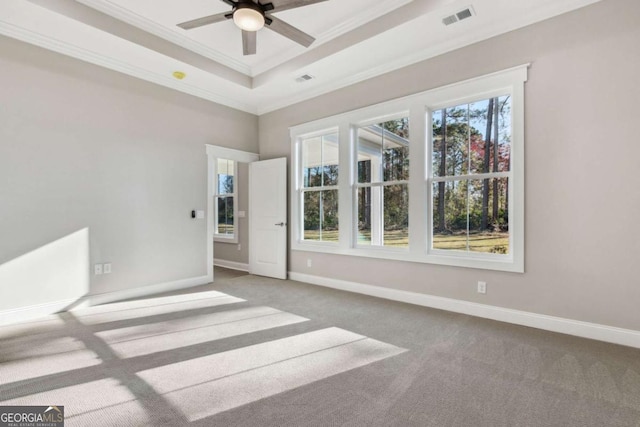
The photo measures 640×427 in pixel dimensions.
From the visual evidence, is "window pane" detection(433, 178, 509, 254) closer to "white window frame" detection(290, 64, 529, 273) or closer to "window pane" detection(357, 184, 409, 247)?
"white window frame" detection(290, 64, 529, 273)

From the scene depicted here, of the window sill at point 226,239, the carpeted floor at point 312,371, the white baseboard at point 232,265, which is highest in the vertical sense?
the window sill at point 226,239

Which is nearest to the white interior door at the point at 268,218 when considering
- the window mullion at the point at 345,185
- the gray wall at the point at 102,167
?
the gray wall at the point at 102,167

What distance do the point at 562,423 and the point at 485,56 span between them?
10.7 ft

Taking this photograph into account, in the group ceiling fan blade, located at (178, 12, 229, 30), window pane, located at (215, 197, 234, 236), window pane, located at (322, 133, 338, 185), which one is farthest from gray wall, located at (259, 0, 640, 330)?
window pane, located at (215, 197, 234, 236)

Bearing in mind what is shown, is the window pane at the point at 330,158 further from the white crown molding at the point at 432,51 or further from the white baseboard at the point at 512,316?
the white baseboard at the point at 512,316

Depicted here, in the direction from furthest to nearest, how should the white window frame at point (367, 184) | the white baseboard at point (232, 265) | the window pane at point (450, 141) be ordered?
the white baseboard at point (232, 265), the white window frame at point (367, 184), the window pane at point (450, 141)

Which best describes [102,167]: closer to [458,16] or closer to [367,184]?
[367,184]

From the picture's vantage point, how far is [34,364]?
2293mm

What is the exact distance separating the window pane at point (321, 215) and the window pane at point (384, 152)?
620 millimetres

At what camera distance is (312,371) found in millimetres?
2193

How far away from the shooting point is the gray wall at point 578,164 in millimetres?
2613

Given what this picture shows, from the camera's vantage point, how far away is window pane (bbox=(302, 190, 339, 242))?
4785mm

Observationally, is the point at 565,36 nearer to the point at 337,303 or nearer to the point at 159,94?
the point at 337,303

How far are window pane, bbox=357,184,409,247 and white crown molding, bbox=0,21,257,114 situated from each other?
9.11 feet
